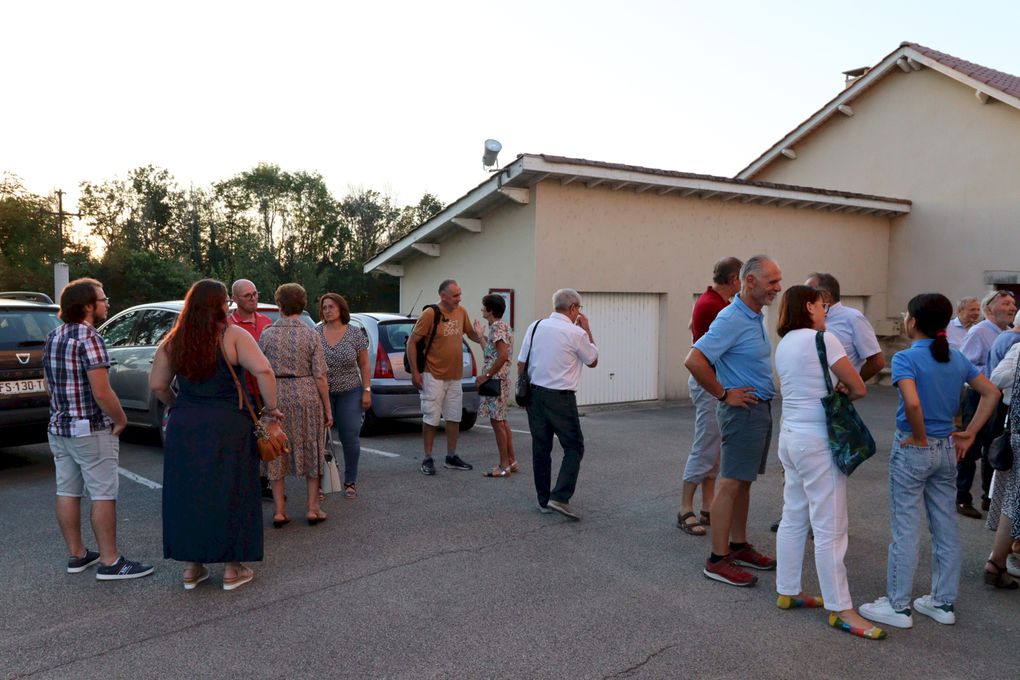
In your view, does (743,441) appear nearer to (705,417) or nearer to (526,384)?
(705,417)

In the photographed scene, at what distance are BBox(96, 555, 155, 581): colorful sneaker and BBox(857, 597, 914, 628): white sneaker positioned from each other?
4.19 m

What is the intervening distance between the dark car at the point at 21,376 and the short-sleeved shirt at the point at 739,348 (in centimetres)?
619

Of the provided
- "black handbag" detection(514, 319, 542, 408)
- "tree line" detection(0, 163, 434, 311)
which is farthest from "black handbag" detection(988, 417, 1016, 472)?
"tree line" detection(0, 163, 434, 311)

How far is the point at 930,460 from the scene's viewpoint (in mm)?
4434

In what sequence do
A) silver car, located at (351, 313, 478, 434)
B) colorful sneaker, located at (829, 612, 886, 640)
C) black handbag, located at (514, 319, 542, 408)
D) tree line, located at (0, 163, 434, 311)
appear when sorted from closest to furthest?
colorful sneaker, located at (829, 612, 886, 640)
black handbag, located at (514, 319, 542, 408)
silver car, located at (351, 313, 478, 434)
tree line, located at (0, 163, 434, 311)

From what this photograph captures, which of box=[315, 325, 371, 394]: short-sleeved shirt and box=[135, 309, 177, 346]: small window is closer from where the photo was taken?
box=[315, 325, 371, 394]: short-sleeved shirt

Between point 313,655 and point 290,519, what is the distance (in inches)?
100

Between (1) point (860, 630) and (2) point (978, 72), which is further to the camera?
(2) point (978, 72)

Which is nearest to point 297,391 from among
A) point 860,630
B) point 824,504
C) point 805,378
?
point 805,378

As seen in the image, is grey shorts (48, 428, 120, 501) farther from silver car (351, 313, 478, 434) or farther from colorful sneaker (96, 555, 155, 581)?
silver car (351, 313, 478, 434)

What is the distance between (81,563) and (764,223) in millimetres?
13905

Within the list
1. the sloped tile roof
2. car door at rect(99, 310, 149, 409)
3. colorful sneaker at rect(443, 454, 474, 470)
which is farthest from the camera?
the sloped tile roof

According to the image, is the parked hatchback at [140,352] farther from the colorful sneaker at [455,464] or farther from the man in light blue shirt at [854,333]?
the man in light blue shirt at [854,333]

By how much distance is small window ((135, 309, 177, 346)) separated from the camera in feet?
30.4
